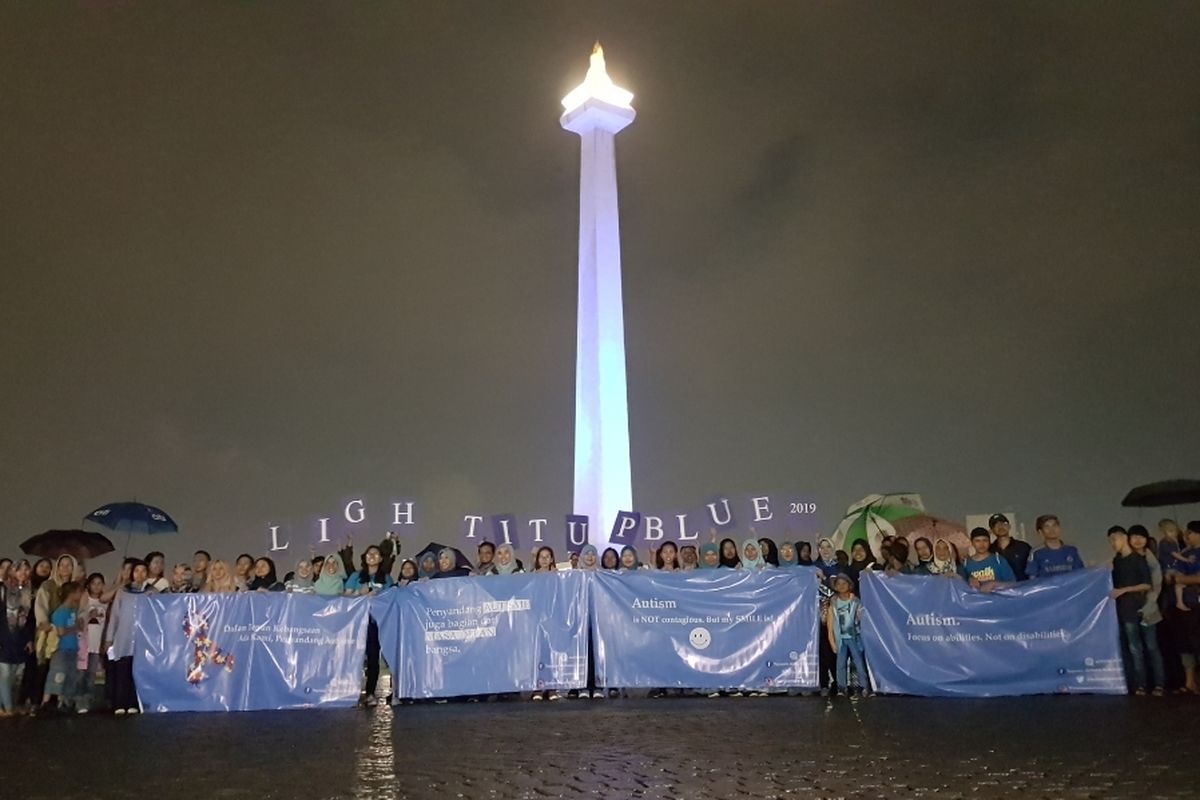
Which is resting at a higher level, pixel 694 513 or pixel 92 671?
pixel 694 513

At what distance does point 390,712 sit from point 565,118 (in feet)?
81.8

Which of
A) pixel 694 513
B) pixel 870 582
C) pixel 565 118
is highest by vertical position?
pixel 565 118

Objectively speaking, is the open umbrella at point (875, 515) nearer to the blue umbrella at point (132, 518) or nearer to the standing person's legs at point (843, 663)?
the standing person's legs at point (843, 663)

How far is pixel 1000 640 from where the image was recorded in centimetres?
1027

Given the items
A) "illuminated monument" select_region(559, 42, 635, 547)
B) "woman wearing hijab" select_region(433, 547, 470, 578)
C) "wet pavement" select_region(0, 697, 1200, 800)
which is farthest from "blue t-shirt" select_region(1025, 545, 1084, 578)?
"illuminated monument" select_region(559, 42, 635, 547)

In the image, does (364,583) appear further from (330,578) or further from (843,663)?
(843,663)

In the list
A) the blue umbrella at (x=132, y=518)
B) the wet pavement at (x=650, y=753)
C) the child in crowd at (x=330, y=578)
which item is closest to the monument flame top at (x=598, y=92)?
the blue umbrella at (x=132, y=518)

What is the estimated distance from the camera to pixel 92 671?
38.8 feet

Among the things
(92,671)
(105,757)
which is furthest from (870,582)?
(92,671)

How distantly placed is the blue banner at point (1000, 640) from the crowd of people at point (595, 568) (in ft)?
0.79

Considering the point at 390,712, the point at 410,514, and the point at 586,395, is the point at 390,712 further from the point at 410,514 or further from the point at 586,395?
the point at 586,395

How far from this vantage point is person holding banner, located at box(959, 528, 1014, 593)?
1056 cm

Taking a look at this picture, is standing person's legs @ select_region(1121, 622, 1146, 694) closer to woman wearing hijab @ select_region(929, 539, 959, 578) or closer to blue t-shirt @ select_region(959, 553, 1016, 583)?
blue t-shirt @ select_region(959, 553, 1016, 583)

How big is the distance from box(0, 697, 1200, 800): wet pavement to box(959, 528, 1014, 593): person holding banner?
1419mm
